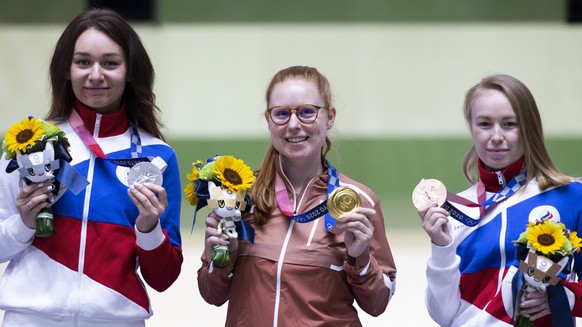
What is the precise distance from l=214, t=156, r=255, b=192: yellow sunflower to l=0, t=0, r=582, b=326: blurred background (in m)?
8.93

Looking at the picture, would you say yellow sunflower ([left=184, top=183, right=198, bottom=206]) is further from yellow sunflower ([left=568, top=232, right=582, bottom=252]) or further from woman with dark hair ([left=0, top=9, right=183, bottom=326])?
yellow sunflower ([left=568, top=232, right=582, bottom=252])

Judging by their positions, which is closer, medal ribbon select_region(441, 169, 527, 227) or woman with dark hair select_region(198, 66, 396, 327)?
woman with dark hair select_region(198, 66, 396, 327)

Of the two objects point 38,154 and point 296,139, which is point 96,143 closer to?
point 38,154

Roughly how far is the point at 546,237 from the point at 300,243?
0.85 m

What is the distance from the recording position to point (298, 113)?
3342 millimetres

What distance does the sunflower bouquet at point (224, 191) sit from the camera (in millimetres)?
3186

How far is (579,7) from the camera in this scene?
481 inches

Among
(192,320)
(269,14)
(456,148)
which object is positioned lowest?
(192,320)

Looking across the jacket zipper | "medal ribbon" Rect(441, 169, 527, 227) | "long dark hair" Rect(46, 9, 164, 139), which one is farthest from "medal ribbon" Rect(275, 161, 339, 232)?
the jacket zipper

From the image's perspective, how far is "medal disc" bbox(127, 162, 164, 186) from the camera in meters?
3.20

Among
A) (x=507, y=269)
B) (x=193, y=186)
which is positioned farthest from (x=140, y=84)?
(x=507, y=269)

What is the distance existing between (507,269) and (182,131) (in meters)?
9.39

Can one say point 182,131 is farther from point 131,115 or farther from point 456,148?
point 131,115

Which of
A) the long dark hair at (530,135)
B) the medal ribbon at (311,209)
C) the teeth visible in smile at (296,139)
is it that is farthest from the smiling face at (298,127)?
the long dark hair at (530,135)
